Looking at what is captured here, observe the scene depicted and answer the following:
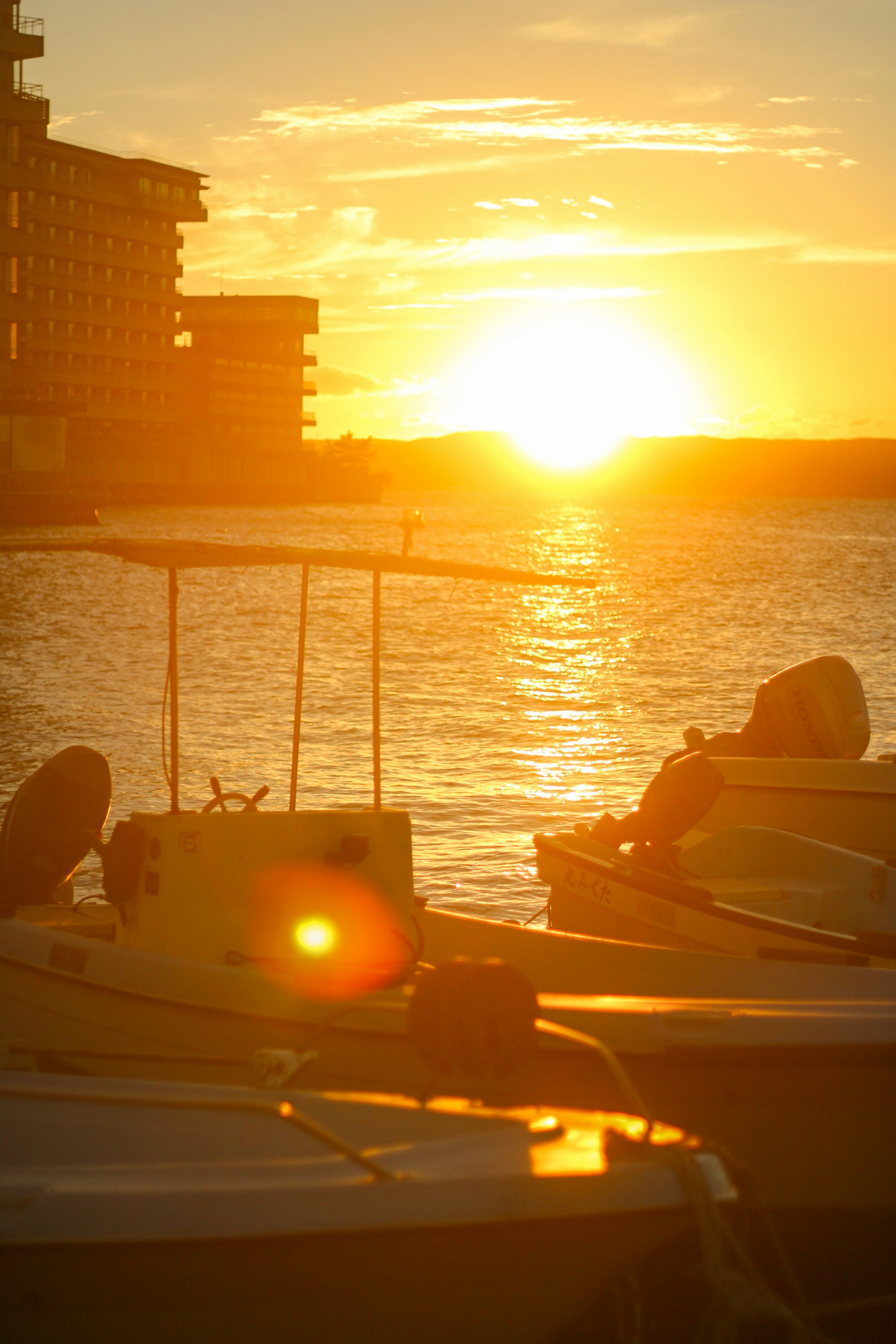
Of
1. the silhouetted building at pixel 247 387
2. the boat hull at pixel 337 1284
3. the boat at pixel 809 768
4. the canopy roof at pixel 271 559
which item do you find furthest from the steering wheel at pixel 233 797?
the silhouetted building at pixel 247 387

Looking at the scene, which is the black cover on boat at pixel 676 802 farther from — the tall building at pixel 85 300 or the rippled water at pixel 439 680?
the tall building at pixel 85 300

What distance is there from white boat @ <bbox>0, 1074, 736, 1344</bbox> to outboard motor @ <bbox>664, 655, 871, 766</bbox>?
22.7ft

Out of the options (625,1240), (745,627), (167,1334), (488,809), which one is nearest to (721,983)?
(625,1240)

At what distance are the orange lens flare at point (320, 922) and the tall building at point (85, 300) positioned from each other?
288 feet

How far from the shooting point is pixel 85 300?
4188 inches

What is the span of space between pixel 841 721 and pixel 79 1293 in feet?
26.7

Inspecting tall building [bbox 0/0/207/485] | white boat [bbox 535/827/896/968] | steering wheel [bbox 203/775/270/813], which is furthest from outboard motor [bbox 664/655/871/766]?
tall building [bbox 0/0/207/485]

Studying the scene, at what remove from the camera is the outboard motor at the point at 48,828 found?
7.64 metres

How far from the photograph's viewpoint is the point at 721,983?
6.52 metres

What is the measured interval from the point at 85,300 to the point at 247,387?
→ 93.4 ft

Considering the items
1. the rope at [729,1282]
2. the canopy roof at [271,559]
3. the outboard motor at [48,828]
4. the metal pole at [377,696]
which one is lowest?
the rope at [729,1282]

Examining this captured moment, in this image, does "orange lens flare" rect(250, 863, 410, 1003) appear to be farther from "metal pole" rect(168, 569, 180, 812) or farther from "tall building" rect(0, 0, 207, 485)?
"tall building" rect(0, 0, 207, 485)

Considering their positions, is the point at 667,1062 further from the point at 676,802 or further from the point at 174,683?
the point at 676,802

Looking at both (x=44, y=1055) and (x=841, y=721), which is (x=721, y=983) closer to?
(x=44, y=1055)
